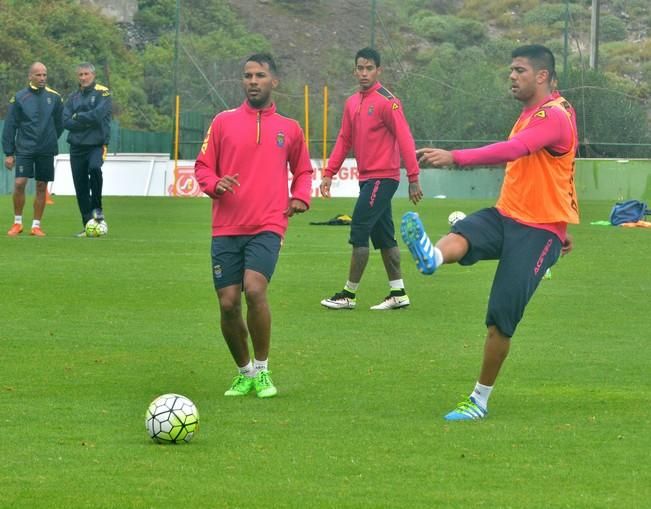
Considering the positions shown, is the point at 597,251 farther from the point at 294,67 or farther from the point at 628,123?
the point at 294,67

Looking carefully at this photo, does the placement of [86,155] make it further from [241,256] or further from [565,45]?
[565,45]

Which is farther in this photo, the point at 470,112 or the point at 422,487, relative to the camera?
the point at 470,112

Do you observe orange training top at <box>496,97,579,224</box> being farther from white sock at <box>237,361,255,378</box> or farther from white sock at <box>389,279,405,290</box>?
white sock at <box>389,279,405,290</box>

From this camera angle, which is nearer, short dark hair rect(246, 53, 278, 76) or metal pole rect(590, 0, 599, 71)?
short dark hair rect(246, 53, 278, 76)

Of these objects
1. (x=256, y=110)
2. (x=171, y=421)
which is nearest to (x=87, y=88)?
(x=256, y=110)

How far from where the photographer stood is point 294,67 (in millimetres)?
49469

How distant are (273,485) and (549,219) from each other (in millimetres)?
2670

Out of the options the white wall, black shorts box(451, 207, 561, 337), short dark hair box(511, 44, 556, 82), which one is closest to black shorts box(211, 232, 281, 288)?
black shorts box(451, 207, 561, 337)

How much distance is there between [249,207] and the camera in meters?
9.81

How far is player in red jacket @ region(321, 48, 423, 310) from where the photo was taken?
14.8 m

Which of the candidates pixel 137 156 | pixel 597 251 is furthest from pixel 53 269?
pixel 137 156

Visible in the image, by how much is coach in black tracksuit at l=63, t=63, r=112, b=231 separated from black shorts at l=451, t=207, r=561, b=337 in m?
13.4

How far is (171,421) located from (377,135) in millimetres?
7231

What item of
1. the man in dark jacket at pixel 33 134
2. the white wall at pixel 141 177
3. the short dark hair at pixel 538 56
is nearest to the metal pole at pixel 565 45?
the white wall at pixel 141 177
